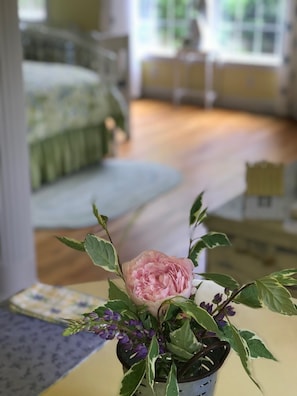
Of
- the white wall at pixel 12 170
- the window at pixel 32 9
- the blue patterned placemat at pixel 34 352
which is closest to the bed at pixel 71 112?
the white wall at pixel 12 170

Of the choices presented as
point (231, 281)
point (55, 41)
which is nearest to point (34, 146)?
point (55, 41)

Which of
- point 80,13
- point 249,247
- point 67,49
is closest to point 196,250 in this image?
point 249,247

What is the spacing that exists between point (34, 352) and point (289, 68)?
5101 millimetres

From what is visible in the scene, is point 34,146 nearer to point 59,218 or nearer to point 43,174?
point 43,174

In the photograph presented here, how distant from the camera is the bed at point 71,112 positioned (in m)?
4.03

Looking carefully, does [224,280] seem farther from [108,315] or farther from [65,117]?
[65,117]

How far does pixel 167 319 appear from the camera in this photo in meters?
0.84

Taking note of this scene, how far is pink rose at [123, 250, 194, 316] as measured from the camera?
0.82m

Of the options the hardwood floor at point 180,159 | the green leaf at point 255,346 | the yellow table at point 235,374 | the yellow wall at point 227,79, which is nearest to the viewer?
the green leaf at point 255,346

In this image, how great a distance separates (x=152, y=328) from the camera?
2.81ft

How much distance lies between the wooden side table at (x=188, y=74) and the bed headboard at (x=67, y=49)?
1.38 metres

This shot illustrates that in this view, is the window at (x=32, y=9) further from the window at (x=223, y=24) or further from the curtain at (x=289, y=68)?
the curtain at (x=289, y=68)

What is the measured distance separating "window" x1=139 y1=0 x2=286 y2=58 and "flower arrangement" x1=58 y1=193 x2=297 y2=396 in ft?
17.7

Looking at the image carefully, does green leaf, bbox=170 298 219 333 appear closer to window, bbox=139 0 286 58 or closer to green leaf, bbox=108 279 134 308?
green leaf, bbox=108 279 134 308
